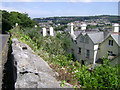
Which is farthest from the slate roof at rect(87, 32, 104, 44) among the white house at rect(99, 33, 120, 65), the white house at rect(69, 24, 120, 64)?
the white house at rect(99, 33, 120, 65)

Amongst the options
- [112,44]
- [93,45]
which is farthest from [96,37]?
[112,44]

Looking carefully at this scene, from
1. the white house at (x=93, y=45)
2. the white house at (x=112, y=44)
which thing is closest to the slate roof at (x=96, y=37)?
the white house at (x=93, y=45)

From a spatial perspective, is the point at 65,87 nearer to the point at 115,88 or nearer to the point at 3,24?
the point at 115,88

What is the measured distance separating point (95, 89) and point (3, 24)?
128ft

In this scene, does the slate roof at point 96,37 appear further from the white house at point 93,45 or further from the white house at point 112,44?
the white house at point 112,44

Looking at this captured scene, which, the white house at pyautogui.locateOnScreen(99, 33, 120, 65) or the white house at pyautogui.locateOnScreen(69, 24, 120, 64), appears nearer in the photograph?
the white house at pyautogui.locateOnScreen(99, 33, 120, 65)

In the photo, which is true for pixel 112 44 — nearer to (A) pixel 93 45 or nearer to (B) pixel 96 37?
(A) pixel 93 45

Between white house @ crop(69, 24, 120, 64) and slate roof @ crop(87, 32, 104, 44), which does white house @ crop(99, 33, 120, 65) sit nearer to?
white house @ crop(69, 24, 120, 64)

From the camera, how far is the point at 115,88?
2.62 m

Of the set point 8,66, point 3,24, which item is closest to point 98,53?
point 8,66

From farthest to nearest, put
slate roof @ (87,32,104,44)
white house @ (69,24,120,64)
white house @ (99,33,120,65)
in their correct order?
slate roof @ (87,32,104,44)
white house @ (69,24,120,64)
white house @ (99,33,120,65)

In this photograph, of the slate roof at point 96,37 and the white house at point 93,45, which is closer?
the white house at point 93,45

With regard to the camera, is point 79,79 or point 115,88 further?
point 79,79

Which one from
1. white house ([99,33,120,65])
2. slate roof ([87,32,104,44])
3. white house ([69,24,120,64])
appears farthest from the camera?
slate roof ([87,32,104,44])
